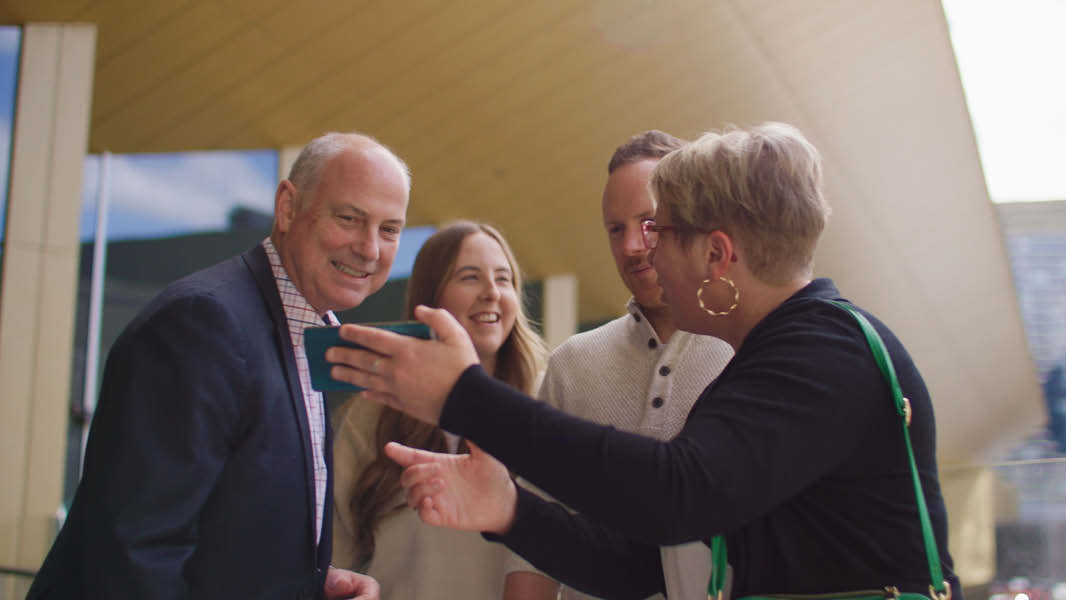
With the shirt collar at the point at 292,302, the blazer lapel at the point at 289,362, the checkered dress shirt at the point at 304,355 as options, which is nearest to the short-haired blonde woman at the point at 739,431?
the blazer lapel at the point at 289,362

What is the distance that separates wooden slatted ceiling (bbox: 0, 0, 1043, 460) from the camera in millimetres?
7270

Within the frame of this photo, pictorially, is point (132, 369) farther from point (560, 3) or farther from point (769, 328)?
point (560, 3)

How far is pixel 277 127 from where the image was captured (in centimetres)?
828

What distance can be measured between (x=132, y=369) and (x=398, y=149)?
754 cm

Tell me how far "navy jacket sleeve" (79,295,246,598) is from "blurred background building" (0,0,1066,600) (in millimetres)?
3454

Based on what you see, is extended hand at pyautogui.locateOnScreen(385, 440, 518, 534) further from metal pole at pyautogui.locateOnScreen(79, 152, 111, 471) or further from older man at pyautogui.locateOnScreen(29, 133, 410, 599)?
metal pole at pyautogui.locateOnScreen(79, 152, 111, 471)

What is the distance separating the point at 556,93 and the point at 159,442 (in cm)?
771

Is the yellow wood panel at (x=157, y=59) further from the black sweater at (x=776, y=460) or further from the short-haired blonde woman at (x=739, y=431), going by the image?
the black sweater at (x=776, y=460)

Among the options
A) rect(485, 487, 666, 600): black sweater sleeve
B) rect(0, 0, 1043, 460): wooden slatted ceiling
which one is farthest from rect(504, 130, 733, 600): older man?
rect(0, 0, 1043, 460): wooden slatted ceiling

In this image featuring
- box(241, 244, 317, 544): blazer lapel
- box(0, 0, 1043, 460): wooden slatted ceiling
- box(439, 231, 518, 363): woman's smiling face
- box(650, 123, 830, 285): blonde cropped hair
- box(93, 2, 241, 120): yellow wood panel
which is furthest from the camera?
box(0, 0, 1043, 460): wooden slatted ceiling

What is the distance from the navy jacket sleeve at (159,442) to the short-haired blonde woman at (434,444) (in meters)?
1.22

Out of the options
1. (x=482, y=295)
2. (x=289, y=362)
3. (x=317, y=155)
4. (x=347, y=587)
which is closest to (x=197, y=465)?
(x=289, y=362)

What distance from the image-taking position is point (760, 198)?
155 centimetres

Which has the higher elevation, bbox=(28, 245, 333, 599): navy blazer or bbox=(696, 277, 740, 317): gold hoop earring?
bbox=(696, 277, 740, 317): gold hoop earring
